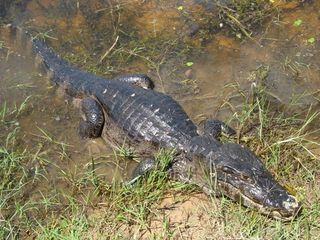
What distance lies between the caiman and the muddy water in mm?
226

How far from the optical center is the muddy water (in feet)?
18.0

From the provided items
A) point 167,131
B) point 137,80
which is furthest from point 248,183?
point 137,80

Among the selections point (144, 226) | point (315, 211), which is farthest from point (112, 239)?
point (315, 211)

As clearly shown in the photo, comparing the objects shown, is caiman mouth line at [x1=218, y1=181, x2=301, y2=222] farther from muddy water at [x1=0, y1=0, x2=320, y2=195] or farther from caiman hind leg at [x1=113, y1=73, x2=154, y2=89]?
caiman hind leg at [x1=113, y1=73, x2=154, y2=89]

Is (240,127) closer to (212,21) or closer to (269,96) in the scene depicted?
(269,96)

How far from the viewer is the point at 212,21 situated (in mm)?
6590

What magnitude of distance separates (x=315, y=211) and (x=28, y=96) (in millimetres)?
3283

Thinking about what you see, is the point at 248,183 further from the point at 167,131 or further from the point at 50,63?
the point at 50,63

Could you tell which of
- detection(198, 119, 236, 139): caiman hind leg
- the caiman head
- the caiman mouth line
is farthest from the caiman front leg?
the caiman mouth line

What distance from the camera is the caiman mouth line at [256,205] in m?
4.17

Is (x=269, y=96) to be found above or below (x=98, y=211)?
above

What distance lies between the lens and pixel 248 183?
4387 mm

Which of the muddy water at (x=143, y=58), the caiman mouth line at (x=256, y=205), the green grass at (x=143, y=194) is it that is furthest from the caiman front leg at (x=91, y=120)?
the caiman mouth line at (x=256, y=205)

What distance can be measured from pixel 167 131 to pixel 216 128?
475 mm
